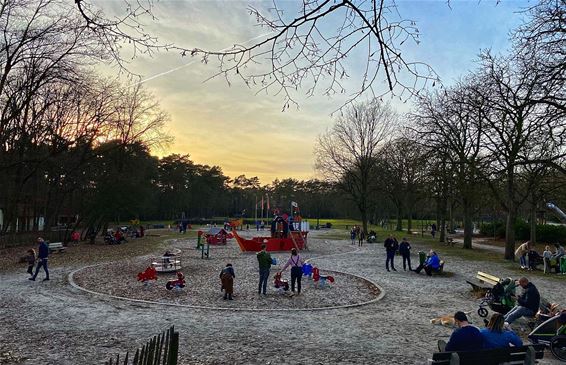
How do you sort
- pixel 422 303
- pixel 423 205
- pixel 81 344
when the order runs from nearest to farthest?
pixel 81 344, pixel 422 303, pixel 423 205

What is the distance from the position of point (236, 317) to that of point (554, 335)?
7.29 metres

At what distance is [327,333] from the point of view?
1002 centimetres

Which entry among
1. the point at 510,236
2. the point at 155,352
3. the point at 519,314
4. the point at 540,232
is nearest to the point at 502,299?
the point at 519,314

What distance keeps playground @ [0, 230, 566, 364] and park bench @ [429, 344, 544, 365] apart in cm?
201

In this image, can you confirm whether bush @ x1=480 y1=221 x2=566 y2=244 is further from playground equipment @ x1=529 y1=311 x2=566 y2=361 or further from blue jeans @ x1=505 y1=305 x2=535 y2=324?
playground equipment @ x1=529 y1=311 x2=566 y2=361

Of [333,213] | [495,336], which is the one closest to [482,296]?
[495,336]

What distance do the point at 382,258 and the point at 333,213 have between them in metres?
92.1

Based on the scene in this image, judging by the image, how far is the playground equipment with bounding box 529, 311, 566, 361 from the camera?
28.2 feet

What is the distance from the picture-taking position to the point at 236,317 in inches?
451

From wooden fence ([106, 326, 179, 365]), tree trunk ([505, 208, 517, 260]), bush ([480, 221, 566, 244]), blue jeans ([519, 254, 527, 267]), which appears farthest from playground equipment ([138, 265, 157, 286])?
bush ([480, 221, 566, 244])

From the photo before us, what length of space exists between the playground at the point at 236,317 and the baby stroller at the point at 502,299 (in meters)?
0.51

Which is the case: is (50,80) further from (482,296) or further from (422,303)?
(482,296)

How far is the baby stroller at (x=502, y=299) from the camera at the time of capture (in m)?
11.9

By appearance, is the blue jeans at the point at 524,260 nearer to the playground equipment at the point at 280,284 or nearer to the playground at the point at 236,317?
the playground at the point at 236,317
